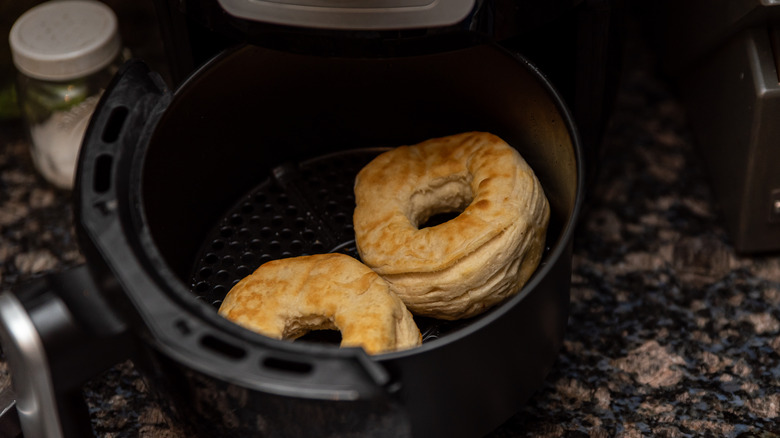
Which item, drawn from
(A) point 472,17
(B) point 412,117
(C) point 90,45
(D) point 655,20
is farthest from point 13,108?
(D) point 655,20

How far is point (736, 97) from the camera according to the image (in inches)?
36.4

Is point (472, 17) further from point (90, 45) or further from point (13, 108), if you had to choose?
point (13, 108)

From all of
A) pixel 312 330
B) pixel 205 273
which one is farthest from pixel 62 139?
pixel 312 330

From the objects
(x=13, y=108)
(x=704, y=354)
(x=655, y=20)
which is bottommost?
(x=704, y=354)

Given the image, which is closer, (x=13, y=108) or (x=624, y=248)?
(x=624, y=248)

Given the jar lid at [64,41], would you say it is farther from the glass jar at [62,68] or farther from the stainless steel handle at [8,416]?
the stainless steel handle at [8,416]

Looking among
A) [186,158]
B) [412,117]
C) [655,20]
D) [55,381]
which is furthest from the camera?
[655,20]

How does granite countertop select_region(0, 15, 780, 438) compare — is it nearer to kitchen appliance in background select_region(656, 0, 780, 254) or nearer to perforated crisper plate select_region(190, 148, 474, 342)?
kitchen appliance in background select_region(656, 0, 780, 254)

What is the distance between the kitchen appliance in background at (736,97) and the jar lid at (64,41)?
698 millimetres

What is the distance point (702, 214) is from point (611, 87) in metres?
0.28

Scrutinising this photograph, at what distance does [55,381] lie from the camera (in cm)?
64

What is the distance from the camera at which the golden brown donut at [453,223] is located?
800mm

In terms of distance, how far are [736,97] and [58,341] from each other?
72cm

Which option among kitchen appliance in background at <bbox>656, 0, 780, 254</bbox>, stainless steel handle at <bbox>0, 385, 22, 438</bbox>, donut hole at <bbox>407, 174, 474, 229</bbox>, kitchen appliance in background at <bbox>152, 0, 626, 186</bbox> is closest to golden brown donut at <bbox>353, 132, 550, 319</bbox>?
donut hole at <bbox>407, 174, 474, 229</bbox>
